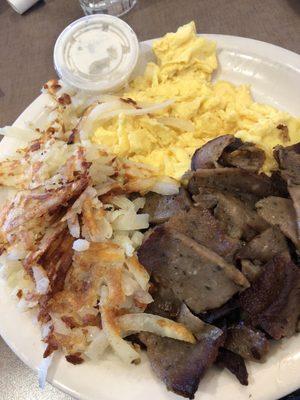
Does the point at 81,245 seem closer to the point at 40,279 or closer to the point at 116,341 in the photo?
the point at 40,279

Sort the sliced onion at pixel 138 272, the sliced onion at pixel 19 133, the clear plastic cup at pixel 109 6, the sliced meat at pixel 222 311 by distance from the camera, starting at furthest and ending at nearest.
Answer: the clear plastic cup at pixel 109 6
the sliced onion at pixel 19 133
the sliced onion at pixel 138 272
the sliced meat at pixel 222 311

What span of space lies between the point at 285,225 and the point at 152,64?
1359 millimetres

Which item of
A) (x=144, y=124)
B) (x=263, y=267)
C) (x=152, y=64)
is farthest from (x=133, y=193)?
(x=152, y=64)

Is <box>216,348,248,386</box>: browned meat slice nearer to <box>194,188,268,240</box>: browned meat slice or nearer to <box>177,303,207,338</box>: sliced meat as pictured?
<box>177,303,207,338</box>: sliced meat

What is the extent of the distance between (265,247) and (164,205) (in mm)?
531

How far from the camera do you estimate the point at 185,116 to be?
2.44 meters

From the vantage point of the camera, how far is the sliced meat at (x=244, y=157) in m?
2.11

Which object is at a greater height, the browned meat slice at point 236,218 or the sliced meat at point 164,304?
the browned meat slice at point 236,218

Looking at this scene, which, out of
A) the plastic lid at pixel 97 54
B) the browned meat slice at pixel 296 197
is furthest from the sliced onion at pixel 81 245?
the plastic lid at pixel 97 54

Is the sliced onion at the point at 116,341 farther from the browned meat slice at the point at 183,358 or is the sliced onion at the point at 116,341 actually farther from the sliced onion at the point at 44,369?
the sliced onion at the point at 44,369

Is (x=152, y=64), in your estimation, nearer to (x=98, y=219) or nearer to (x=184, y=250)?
(x=98, y=219)

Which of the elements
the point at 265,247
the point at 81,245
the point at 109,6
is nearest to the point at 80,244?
the point at 81,245

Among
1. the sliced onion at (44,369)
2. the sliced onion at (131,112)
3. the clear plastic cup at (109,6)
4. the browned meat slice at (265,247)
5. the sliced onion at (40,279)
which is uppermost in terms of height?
the clear plastic cup at (109,6)

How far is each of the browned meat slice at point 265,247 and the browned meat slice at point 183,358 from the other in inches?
12.9
